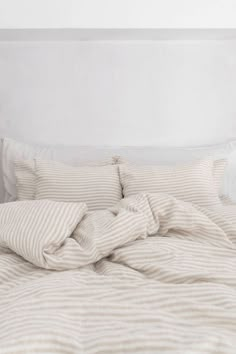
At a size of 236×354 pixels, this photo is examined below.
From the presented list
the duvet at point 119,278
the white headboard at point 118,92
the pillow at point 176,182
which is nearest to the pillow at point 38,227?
the duvet at point 119,278

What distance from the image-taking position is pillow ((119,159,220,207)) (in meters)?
1.92

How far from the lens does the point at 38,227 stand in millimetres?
1432

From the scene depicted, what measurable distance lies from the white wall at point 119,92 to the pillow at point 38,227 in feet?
3.41

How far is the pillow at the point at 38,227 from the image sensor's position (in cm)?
136

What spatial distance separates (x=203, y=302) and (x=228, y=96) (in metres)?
1.75

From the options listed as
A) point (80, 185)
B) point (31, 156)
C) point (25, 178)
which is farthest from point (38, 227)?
point (31, 156)

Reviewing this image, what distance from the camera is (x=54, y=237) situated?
1.38 m

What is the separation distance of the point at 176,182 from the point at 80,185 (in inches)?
15.8
